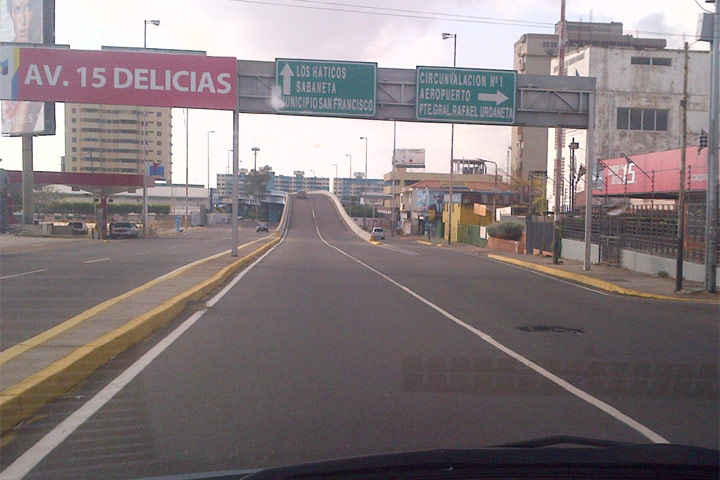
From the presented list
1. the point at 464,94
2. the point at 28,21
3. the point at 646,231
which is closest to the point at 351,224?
the point at 28,21

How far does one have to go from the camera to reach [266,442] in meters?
5.86

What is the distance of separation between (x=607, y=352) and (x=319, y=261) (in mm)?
20530

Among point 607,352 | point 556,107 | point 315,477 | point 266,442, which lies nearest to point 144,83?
point 556,107

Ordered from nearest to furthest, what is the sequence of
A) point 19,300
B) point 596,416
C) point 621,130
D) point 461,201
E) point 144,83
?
point 596,416, point 19,300, point 144,83, point 621,130, point 461,201

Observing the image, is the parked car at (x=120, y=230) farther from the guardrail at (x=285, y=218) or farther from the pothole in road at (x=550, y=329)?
the pothole in road at (x=550, y=329)

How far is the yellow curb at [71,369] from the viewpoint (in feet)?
21.1

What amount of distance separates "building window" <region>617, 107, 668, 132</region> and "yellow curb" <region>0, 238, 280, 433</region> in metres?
44.2

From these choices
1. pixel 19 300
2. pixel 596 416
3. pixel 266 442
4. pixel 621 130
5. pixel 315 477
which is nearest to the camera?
pixel 315 477

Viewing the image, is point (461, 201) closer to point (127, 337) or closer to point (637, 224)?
point (637, 224)

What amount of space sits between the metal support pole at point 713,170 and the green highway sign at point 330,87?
444 inches

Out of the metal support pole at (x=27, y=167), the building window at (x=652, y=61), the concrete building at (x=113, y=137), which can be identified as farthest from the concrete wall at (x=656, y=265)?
the concrete building at (x=113, y=137)

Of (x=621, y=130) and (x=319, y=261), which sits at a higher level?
(x=621, y=130)

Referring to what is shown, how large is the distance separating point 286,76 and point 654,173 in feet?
57.9

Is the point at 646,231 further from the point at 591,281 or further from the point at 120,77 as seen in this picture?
the point at 120,77
